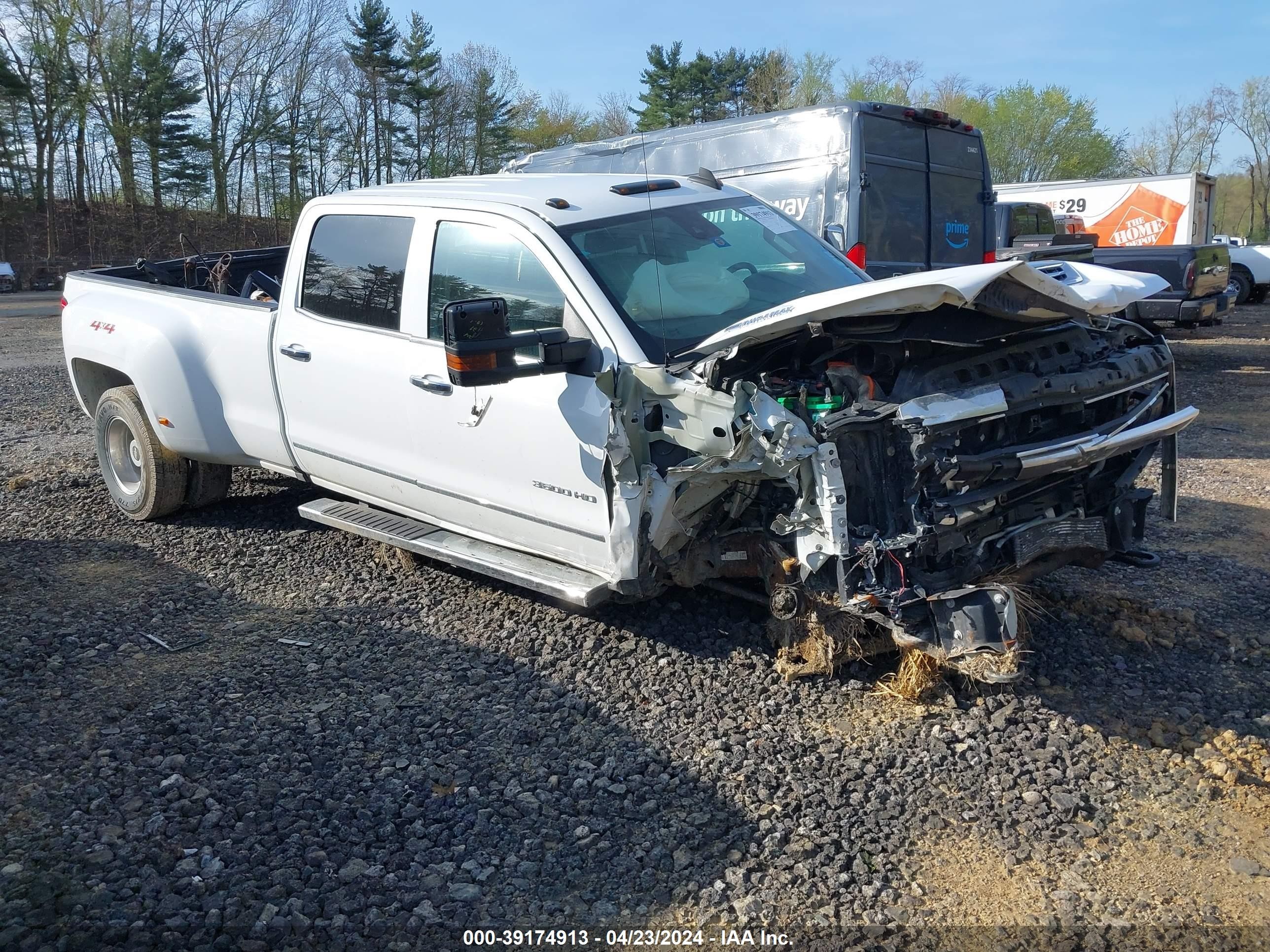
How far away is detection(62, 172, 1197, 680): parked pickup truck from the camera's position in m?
3.50

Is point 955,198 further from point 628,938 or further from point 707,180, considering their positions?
point 628,938

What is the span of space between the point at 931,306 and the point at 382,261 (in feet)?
8.91

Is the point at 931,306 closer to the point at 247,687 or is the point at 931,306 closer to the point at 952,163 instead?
the point at 247,687

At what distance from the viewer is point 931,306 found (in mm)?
3350

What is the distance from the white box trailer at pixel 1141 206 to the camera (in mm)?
21266

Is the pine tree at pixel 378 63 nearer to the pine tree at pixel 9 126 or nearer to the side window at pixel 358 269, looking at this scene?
the pine tree at pixel 9 126

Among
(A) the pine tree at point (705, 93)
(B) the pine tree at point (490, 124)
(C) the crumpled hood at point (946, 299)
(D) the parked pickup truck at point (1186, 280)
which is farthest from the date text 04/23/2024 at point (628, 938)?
(B) the pine tree at point (490, 124)

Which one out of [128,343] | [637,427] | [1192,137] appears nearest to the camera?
[637,427]

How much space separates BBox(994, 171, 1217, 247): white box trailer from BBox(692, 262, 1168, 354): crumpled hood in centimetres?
1915

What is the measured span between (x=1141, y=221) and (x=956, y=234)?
15.2m

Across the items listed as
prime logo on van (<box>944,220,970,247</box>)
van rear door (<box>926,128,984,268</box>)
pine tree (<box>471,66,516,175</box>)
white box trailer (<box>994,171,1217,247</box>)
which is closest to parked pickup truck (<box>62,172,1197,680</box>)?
van rear door (<box>926,128,984,268</box>)

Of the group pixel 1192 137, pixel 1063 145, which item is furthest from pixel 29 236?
pixel 1192 137

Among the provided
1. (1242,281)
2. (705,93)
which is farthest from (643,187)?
(1242,281)

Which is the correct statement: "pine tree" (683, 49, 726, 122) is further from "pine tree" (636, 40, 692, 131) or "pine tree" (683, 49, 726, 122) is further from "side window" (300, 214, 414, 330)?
"side window" (300, 214, 414, 330)
